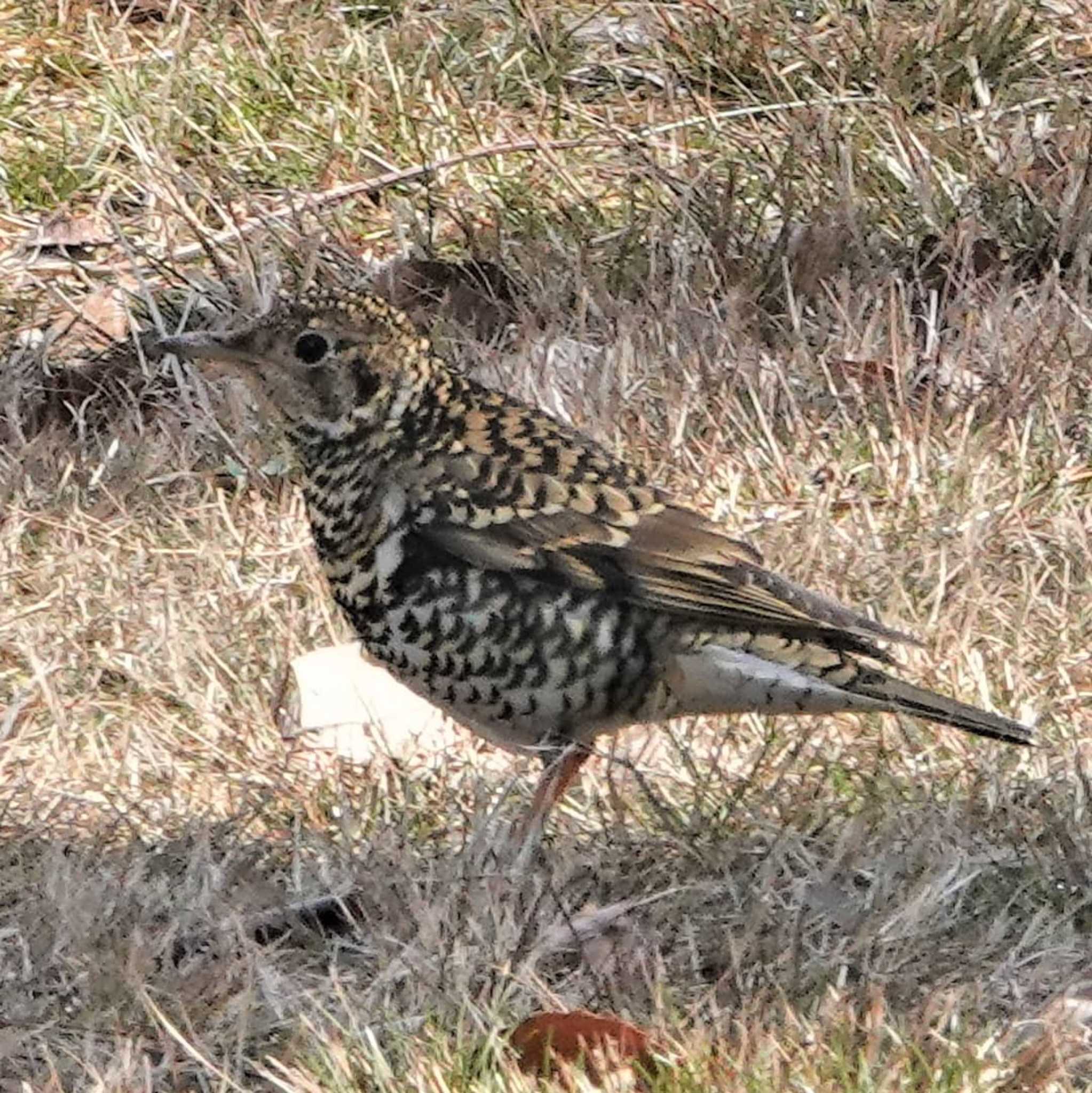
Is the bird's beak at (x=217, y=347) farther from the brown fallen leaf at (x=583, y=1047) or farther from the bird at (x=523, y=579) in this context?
the brown fallen leaf at (x=583, y=1047)

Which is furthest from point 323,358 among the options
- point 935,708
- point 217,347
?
point 935,708

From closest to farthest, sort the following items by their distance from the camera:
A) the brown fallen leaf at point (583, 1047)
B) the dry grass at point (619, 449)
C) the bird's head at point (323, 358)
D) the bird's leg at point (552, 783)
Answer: the brown fallen leaf at point (583, 1047), the dry grass at point (619, 449), the bird's leg at point (552, 783), the bird's head at point (323, 358)

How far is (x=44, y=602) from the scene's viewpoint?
4605mm

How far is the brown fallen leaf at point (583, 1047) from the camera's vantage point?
2.96 m

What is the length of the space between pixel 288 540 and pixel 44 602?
1.57 ft

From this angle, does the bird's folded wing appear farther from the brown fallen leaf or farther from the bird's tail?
the brown fallen leaf

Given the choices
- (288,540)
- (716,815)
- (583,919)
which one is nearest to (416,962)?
(583,919)

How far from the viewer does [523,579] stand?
387cm

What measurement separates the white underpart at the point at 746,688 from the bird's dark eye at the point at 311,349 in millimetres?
718

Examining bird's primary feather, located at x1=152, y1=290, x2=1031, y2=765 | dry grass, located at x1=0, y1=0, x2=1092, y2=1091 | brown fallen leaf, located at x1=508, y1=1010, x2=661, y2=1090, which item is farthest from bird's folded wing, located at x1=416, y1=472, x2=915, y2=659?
brown fallen leaf, located at x1=508, y1=1010, x2=661, y2=1090

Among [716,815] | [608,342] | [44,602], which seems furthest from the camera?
[608,342]

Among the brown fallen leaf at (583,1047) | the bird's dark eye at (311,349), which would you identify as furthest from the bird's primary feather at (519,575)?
the brown fallen leaf at (583,1047)

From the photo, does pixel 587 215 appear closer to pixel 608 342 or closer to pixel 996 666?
pixel 608 342

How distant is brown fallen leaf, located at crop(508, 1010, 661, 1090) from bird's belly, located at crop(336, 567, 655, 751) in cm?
79
